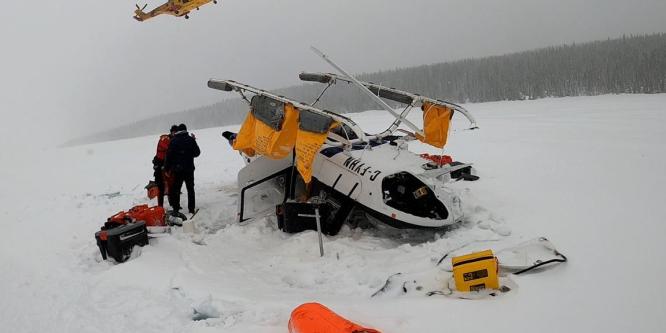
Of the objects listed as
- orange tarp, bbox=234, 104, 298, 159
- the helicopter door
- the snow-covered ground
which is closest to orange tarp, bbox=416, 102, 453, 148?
the snow-covered ground

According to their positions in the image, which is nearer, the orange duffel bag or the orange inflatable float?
the orange inflatable float

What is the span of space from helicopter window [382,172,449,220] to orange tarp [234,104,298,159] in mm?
1726

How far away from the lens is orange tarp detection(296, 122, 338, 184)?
6.09 meters

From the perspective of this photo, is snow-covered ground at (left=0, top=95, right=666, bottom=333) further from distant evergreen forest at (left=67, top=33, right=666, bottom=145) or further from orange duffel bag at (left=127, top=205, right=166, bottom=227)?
distant evergreen forest at (left=67, top=33, right=666, bottom=145)

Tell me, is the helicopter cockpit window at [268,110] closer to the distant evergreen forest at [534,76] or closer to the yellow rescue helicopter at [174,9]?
the yellow rescue helicopter at [174,9]

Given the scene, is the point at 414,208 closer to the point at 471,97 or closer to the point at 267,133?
the point at 267,133

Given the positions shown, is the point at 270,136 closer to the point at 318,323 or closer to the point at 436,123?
the point at 436,123

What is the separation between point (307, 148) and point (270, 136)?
97 centimetres

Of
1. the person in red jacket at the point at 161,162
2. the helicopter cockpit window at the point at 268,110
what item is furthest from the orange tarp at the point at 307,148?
the person in red jacket at the point at 161,162

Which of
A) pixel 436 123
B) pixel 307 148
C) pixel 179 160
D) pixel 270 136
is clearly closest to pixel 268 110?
pixel 270 136

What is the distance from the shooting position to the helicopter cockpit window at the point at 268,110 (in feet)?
22.2

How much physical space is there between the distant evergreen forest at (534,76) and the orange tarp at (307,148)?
4716 cm

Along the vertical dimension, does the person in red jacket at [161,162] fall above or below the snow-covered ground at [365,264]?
above

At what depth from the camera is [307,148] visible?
6.17m
